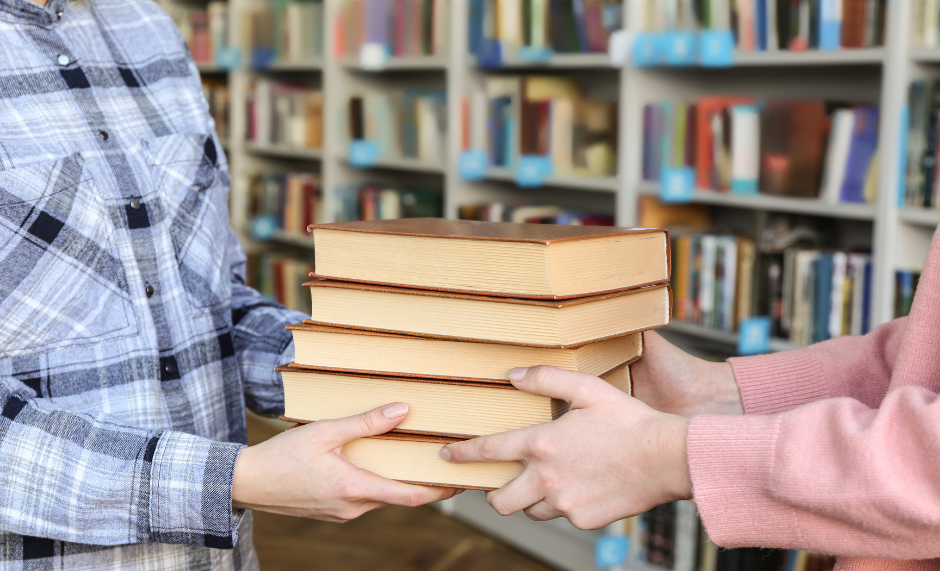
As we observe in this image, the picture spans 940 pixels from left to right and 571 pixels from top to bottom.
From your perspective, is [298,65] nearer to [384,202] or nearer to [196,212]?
[384,202]

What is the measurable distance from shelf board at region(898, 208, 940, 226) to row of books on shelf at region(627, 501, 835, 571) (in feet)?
2.86

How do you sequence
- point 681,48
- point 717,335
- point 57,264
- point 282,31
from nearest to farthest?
point 57,264, point 681,48, point 717,335, point 282,31

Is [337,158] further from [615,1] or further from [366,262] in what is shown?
[366,262]

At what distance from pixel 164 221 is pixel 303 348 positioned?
293 mm

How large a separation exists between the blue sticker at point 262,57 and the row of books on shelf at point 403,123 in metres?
0.63

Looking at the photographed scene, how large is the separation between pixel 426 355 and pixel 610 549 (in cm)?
201

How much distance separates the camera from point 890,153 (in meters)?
2.08

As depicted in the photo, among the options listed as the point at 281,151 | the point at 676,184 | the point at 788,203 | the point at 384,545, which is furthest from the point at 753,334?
the point at 281,151

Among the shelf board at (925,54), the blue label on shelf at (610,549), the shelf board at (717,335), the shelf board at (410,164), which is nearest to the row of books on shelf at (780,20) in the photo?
the shelf board at (925,54)

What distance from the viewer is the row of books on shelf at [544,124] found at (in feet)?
9.43

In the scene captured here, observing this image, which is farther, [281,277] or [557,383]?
[281,277]

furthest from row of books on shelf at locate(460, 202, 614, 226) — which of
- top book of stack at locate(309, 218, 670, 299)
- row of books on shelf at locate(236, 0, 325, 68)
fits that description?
top book of stack at locate(309, 218, 670, 299)

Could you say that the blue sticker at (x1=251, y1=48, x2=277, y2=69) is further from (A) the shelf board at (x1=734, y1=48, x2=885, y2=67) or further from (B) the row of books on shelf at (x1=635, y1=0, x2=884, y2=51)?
(A) the shelf board at (x1=734, y1=48, x2=885, y2=67)

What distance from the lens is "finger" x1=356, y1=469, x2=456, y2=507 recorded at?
2.91 ft
